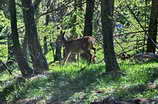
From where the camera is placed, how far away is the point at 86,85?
1174cm

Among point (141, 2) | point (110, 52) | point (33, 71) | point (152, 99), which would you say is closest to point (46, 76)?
point (33, 71)

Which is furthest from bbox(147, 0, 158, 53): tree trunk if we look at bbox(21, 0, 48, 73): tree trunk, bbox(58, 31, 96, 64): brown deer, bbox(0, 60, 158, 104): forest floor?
bbox(21, 0, 48, 73): tree trunk

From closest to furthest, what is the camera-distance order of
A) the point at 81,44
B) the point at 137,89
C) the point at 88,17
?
the point at 137,89 < the point at 81,44 < the point at 88,17

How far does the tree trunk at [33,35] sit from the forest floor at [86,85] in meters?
1.03

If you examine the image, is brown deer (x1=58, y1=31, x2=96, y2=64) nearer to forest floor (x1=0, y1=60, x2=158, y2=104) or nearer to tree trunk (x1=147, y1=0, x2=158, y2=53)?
forest floor (x1=0, y1=60, x2=158, y2=104)

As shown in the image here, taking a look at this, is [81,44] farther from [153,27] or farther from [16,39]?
[153,27]

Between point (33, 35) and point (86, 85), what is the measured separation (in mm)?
3646

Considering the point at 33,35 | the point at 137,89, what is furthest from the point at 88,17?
the point at 137,89

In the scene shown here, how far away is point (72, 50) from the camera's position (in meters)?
15.9

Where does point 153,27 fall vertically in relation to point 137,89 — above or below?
above

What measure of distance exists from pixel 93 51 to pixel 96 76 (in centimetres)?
370

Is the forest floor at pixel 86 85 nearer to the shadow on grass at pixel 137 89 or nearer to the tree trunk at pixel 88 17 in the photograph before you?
the shadow on grass at pixel 137 89

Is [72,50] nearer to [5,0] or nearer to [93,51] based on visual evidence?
[93,51]

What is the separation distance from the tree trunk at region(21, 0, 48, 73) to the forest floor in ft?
3.39
